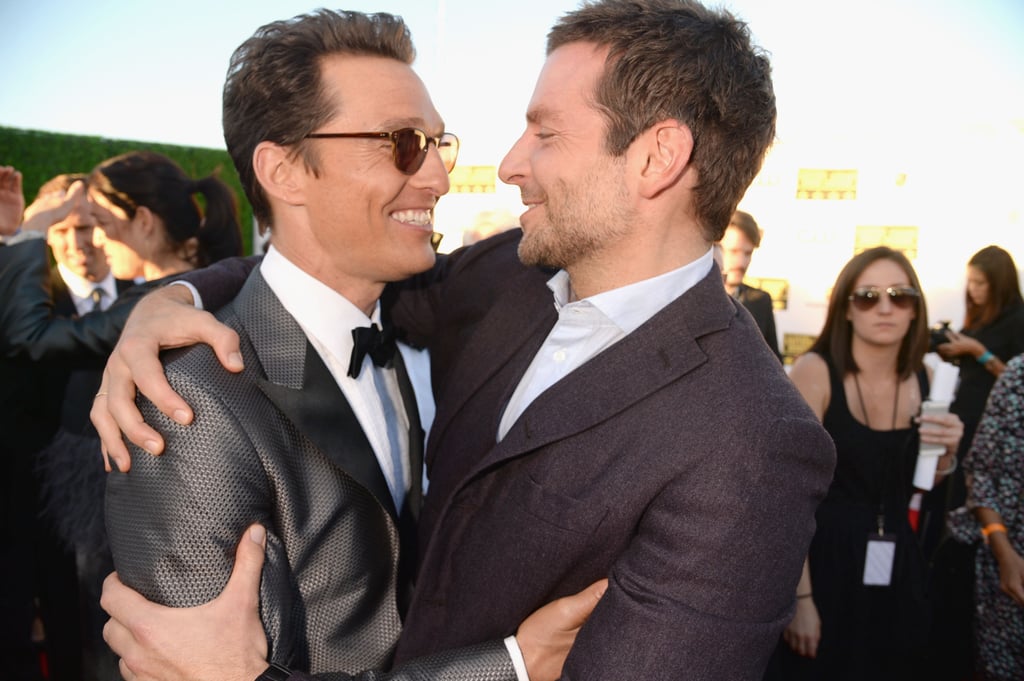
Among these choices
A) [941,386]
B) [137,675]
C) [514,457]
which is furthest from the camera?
[941,386]

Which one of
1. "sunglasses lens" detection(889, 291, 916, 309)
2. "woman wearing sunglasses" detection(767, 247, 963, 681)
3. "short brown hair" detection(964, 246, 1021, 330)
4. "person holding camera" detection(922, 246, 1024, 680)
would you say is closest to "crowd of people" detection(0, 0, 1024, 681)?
"woman wearing sunglasses" detection(767, 247, 963, 681)

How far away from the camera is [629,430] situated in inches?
62.2

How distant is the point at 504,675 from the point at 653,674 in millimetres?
335

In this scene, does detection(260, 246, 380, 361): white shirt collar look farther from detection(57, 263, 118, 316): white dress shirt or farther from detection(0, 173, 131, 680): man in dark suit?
detection(57, 263, 118, 316): white dress shirt

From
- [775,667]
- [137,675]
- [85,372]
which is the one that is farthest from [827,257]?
[137,675]

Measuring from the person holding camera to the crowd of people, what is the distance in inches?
28.1

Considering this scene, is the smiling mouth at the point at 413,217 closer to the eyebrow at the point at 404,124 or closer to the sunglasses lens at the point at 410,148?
the sunglasses lens at the point at 410,148

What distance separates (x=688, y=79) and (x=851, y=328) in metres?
2.32

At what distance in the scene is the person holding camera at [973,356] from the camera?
12.3 ft

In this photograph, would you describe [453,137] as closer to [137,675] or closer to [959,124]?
[137,675]

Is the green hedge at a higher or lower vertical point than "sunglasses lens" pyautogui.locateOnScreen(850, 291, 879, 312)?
higher

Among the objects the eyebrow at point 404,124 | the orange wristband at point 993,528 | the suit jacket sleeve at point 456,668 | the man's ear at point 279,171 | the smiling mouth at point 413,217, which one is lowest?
the orange wristband at point 993,528

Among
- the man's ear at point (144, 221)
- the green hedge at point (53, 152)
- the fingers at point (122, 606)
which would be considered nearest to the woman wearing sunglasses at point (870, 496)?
the fingers at point (122, 606)

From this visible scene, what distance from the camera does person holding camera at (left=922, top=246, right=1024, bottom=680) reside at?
3.76 metres
